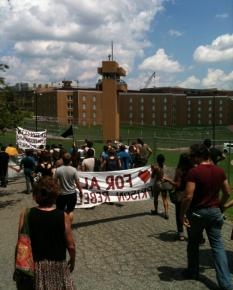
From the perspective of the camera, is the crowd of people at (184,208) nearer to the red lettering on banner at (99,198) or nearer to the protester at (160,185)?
the protester at (160,185)

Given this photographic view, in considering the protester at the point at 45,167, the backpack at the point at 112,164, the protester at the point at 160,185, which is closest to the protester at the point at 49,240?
the protester at the point at 160,185

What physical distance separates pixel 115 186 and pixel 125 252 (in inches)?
144

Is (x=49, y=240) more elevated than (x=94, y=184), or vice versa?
(x=49, y=240)

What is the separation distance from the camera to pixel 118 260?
25.0 ft

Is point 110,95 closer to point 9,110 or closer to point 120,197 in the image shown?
point 9,110

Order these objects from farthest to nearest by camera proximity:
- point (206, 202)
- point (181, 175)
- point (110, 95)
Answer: point (110, 95), point (181, 175), point (206, 202)

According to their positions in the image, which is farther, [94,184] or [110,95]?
[110,95]

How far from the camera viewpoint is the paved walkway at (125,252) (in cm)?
A: 652

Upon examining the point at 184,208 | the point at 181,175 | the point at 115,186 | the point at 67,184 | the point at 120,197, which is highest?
the point at 181,175

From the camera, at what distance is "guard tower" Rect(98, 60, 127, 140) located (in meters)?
72.1

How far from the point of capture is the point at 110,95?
73.2 metres

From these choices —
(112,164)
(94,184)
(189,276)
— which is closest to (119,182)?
(94,184)

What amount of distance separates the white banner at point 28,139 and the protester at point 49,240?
18.8 meters

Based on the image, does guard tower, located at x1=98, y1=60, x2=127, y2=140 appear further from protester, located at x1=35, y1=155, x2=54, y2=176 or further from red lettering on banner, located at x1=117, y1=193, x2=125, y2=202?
red lettering on banner, located at x1=117, y1=193, x2=125, y2=202
